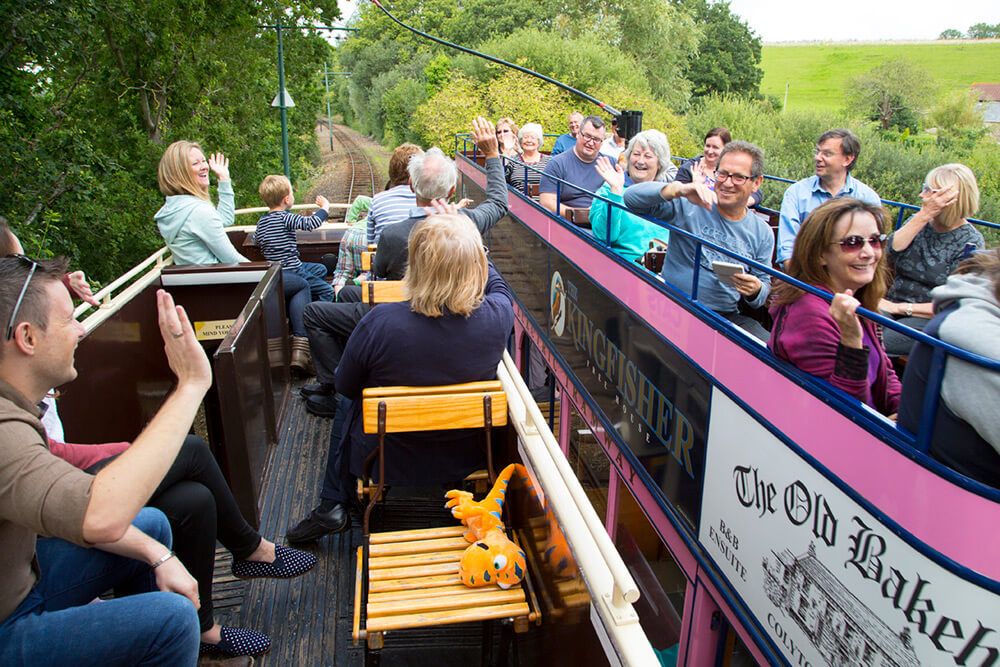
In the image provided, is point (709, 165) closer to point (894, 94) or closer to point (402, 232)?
point (402, 232)

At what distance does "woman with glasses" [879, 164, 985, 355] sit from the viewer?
3.94 m

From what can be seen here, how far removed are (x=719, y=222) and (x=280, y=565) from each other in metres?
2.49

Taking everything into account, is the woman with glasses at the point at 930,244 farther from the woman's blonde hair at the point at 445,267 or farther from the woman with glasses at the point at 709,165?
the woman's blonde hair at the point at 445,267

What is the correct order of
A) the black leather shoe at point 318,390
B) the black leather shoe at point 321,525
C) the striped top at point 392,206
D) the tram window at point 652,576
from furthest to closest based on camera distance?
1. the black leather shoe at point 318,390
2. the striped top at point 392,206
3. the black leather shoe at point 321,525
4. the tram window at point 652,576

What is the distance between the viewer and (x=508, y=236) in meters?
6.86

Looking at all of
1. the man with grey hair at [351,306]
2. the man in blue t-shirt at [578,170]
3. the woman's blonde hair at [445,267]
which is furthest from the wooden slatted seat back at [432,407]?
the man in blue t-shirt at [578,170]

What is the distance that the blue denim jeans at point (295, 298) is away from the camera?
226 inches

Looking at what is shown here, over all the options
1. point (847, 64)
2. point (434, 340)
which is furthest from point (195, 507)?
point (847, 64)

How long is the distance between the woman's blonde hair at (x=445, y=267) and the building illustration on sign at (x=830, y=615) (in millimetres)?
1400

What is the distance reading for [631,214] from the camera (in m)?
3.81

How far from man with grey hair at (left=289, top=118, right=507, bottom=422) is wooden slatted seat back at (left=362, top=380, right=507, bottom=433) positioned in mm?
1256

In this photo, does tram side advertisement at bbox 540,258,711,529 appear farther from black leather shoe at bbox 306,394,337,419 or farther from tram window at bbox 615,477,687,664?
black leather shoe at bbox 306,394,337,419

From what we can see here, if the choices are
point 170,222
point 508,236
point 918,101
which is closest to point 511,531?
point 170,222

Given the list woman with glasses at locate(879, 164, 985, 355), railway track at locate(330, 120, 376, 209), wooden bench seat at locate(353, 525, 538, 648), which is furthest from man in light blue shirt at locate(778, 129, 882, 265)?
railway track at locate(330, 120, 376, 209)
